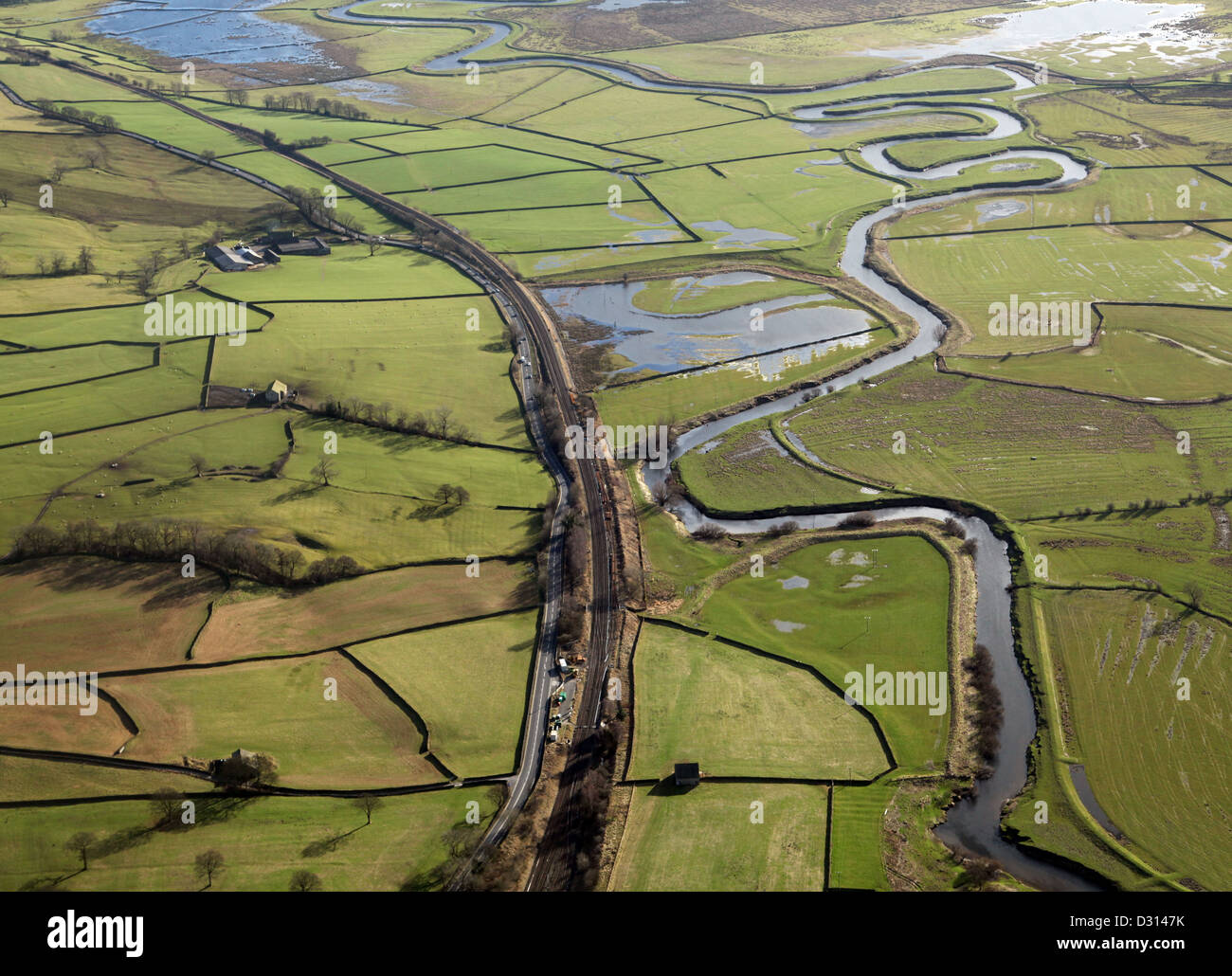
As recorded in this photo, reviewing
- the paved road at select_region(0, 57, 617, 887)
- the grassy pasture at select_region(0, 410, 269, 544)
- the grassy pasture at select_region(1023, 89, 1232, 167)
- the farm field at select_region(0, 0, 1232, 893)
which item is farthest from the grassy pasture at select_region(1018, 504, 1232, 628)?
the grassy pasture at select_region(1023, 89, 1232, 167)

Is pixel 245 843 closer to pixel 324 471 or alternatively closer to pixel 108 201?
pixel 324 471

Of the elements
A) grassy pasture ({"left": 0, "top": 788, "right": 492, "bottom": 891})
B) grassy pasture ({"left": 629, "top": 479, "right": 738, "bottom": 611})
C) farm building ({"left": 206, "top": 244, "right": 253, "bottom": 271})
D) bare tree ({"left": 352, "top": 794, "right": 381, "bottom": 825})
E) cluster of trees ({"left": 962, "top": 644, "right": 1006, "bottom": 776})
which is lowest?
grassy pasture ({"left": 0, "top": 788, "right": 492, "bottom": 891})

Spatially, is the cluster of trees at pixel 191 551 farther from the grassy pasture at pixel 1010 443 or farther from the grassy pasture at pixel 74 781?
the grassy pasture at pixel 1010 443

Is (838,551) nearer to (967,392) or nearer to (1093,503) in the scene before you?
(1093,503)

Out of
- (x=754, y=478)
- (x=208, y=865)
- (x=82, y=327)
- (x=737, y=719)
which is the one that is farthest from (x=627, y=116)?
(x=208, y=865)

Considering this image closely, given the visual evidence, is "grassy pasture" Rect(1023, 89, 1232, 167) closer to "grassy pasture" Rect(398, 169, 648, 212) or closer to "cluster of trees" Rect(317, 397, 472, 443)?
"grassy pasture" Rect(398, 169, 648, 212)

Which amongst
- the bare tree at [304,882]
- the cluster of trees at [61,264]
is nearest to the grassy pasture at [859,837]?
the bare tree at [304,882]
